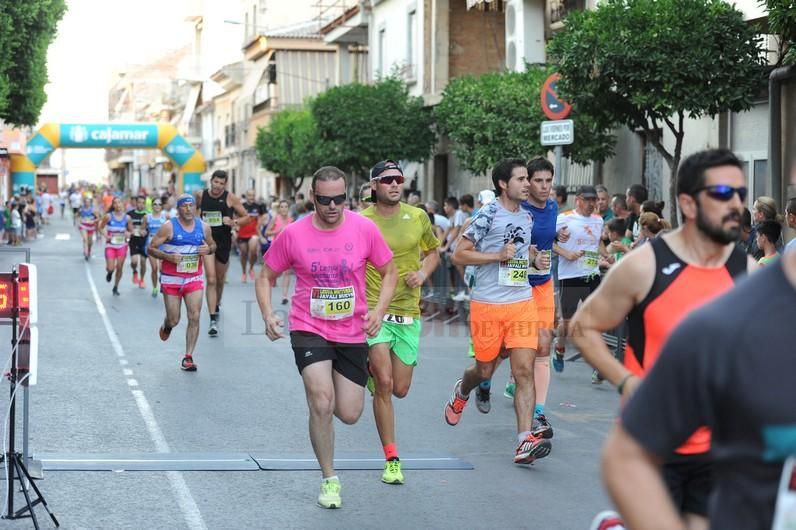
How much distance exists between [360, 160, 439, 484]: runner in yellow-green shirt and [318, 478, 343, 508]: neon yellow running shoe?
0.69 metres

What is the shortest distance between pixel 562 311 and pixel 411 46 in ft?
80.6

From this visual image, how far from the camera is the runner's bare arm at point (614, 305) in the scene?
443 cm

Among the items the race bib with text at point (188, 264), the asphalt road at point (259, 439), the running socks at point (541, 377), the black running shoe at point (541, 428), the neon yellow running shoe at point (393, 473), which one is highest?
the race bib with text at point (188, 264)

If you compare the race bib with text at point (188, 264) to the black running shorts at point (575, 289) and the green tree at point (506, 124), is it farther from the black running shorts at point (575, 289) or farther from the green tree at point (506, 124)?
the green tree at point (506, 124)

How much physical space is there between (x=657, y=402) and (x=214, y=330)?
50.0 feet

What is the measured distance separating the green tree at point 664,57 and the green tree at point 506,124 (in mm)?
4546

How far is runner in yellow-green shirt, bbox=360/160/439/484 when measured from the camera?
8.28 m

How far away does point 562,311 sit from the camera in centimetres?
1420

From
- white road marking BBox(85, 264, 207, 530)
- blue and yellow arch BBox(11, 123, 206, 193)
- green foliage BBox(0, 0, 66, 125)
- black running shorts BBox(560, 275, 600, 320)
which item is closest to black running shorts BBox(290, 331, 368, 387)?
white road marking BBox(85, 264, 207, 530)

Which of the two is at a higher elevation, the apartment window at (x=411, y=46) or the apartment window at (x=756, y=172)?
the apartment window at (x=411, y=46)

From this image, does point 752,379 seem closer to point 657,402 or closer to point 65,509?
point 657,402

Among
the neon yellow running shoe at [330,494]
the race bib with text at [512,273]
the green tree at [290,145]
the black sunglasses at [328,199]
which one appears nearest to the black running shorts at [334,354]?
the neon yellow running shoe at [330,494]

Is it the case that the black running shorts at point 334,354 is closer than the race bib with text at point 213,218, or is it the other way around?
the black running shorts at point 334,354

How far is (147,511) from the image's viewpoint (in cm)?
732
